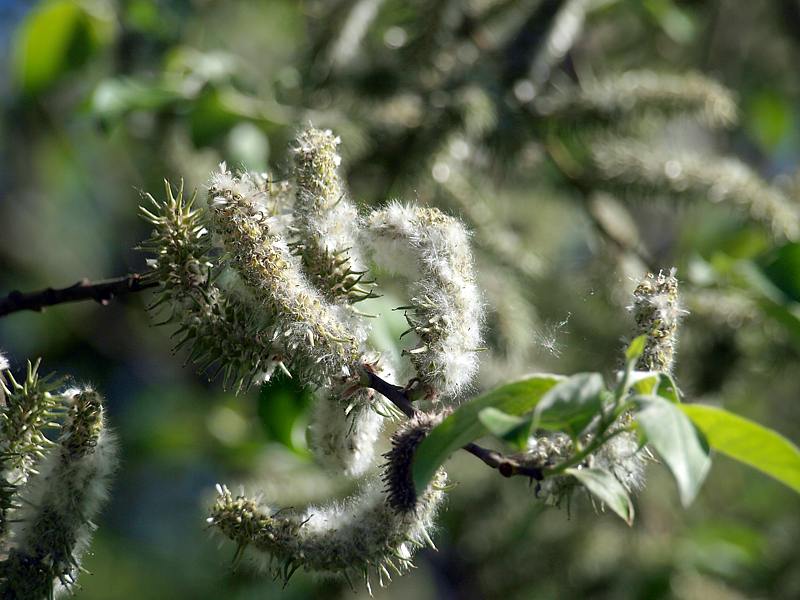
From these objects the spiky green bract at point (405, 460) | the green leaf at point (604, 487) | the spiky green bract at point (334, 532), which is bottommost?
the spiky green bract at point (334, 532)

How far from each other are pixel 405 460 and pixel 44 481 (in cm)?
46

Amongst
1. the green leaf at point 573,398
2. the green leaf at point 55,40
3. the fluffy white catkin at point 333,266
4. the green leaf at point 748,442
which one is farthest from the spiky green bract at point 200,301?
the green leaf at point 55,40

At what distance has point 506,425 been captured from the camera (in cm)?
95

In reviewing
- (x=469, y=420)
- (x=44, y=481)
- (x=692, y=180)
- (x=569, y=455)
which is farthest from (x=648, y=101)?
(x=44, y=481)

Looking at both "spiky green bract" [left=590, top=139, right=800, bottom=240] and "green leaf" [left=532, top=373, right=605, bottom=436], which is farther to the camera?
"spiky green bract" [left=590, top=139, right=800, bottom=240]

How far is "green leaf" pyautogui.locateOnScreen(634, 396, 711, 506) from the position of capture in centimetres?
89

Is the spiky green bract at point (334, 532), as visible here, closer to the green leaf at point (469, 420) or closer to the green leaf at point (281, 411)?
the green leaf at point (469, 420)

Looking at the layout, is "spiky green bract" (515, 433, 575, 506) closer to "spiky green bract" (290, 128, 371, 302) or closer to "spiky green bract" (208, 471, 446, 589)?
"spiky green bract" (208, 471, 446, 589)

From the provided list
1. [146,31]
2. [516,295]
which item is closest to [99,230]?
[146,31]

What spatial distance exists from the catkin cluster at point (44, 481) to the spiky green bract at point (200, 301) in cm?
17

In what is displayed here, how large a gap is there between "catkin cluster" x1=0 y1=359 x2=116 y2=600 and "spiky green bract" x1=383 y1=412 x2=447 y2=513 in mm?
378

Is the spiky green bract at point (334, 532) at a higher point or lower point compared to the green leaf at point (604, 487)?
lower

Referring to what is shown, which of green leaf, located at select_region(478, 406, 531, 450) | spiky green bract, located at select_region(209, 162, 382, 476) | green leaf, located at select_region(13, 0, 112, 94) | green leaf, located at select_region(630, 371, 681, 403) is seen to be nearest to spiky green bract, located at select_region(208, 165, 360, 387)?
spiky green bract, located at select_region(209, 162, 382, 476)

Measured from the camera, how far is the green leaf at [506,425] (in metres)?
0.94
